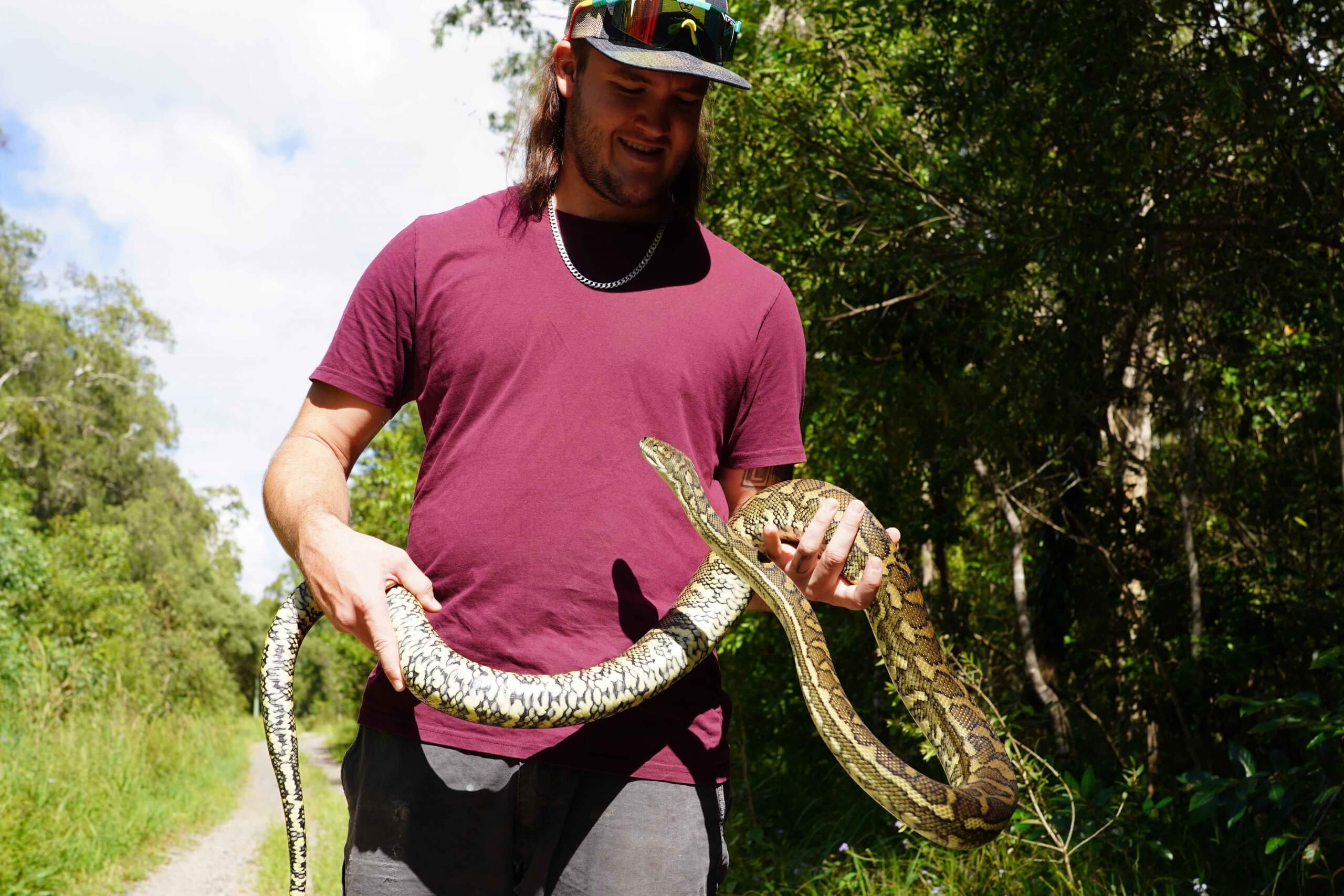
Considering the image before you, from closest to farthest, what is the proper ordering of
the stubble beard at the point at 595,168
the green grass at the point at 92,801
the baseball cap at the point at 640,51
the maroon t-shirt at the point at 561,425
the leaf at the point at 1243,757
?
the maroon t-shirt at the point at 561,425 → the baseball cap at the point at 640,51 → the stubble beard at the point at 595,168 → the leaf at the point at 1243,757 → the green grass at the point at 92,801

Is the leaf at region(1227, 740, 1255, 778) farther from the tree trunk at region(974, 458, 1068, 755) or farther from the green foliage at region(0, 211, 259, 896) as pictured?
the green foliage at region(0, 211, 259, 896)

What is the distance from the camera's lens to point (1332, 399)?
756 centimetres

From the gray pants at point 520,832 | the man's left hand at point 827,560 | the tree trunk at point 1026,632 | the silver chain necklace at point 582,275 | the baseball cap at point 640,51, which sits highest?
the baseball cap at point 640,51

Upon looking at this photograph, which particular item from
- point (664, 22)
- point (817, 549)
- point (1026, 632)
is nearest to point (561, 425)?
point (817, 549)

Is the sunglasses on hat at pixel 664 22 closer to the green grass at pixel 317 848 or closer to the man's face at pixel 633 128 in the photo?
the man's face at pixel 633 128

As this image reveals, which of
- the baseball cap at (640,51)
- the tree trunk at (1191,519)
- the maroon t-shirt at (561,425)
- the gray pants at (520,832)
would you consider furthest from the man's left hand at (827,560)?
the tree trunk at (1191,519)

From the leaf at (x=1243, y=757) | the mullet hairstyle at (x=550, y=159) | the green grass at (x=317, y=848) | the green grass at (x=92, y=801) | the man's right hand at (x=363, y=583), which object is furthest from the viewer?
the green grass at (x=317, y=848)

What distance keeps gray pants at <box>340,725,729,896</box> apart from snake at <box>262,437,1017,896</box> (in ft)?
0.67

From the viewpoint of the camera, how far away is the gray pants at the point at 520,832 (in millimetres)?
2568

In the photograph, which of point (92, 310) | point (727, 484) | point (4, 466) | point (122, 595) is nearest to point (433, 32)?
point (727, 484)

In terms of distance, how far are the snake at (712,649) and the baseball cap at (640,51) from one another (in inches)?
38.6

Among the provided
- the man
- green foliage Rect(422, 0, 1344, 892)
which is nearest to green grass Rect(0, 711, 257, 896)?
green foliage Rect(422, 0, 1344, 892)

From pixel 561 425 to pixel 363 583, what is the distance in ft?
2.15

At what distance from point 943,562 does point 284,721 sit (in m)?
8.23
